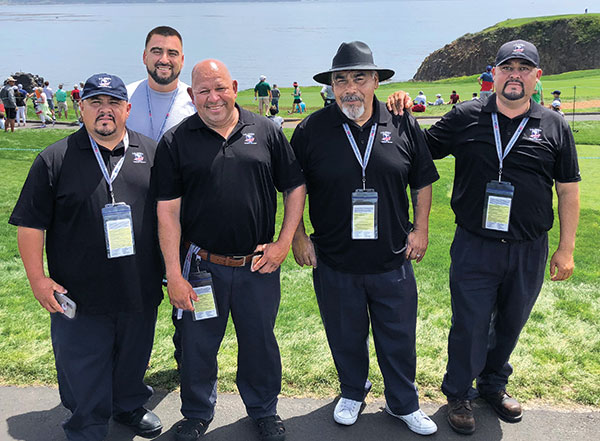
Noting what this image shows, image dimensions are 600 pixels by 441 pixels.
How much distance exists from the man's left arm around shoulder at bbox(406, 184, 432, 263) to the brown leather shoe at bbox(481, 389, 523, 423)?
112cm

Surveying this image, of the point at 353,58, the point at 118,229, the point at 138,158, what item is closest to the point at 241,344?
the point at 118,229

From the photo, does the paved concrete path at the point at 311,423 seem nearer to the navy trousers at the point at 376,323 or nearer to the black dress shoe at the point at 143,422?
the black dress shoe at the point at 143,422

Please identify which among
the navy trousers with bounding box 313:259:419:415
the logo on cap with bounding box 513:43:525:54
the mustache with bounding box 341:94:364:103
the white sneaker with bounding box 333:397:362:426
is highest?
the logo on cap with bounding box 513:43:525:54

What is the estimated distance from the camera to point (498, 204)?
11.4 feet

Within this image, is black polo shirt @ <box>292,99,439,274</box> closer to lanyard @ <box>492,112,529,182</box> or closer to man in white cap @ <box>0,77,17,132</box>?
lanyard @ <box>492,112,529,182</box>

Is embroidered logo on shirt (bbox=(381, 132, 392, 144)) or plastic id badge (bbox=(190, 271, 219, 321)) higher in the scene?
embroidered logo on shirt (bbox=(381, 132, 392, 144))

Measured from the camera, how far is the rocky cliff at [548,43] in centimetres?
5884

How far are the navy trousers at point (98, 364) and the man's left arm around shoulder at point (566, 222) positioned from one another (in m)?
2.69

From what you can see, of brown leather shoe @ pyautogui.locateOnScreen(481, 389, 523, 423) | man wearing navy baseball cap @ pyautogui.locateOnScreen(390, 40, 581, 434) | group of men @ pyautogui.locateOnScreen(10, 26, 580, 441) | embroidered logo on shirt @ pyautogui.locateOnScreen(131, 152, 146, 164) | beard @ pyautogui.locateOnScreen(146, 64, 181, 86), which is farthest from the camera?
beard @ pyautogui.locateOnScreen(146, 64, 181, 86)

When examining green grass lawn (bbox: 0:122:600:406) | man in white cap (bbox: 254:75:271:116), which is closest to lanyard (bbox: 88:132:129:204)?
green grass lawn (bbox: 0:122:600:406)

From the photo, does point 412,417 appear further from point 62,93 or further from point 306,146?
point 62,93

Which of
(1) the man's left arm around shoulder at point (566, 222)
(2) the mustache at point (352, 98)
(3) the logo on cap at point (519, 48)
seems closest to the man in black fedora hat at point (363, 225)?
(2) the mustache at point (352, 98)

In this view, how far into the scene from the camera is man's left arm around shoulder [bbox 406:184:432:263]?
3.67 metres

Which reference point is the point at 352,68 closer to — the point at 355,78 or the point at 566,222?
the point at 355,78
